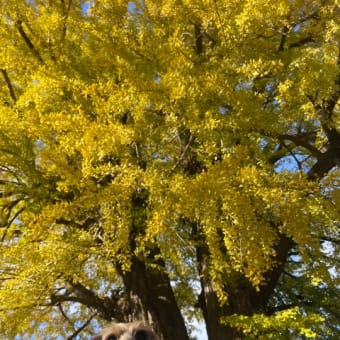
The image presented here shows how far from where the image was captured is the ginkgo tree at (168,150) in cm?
388

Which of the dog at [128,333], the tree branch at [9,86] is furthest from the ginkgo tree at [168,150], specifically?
the dog at [128,333]

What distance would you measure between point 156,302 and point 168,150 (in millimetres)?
2034

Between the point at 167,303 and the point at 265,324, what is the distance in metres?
2.49

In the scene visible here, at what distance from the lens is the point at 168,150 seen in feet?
18.2

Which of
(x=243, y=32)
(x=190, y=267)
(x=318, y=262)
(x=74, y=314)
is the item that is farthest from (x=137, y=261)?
(x=74, y=314)

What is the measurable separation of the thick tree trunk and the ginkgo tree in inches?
0.7

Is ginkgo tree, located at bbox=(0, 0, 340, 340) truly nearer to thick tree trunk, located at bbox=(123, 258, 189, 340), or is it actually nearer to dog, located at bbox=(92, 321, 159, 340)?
thick tree trunk, located at bbox=(123, 258, 189, 340)

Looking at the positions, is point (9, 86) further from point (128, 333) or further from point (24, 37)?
point (128, 333)

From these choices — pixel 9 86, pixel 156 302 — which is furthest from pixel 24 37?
pixel 156 302

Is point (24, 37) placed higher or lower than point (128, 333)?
higher

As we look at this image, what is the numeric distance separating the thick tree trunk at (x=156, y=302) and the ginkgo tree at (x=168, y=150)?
18mm

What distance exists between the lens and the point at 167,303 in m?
6.20

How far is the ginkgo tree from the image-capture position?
388 cm

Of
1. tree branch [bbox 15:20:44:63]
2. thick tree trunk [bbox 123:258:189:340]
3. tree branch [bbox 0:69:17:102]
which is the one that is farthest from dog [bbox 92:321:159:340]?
tree branch [bbox 0:69:17:102]
